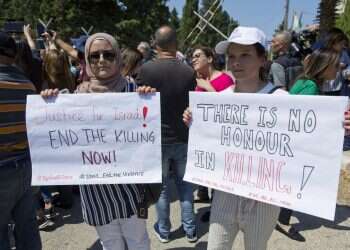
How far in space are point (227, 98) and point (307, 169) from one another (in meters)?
0.62

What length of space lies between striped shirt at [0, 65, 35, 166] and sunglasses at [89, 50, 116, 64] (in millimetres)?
540

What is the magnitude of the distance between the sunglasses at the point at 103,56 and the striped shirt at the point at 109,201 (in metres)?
0.25

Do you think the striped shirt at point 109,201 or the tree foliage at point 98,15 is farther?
the tree foliage at point 98,15

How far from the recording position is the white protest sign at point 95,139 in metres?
2.27

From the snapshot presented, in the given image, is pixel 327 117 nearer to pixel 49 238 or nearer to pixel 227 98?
pixel 227 98

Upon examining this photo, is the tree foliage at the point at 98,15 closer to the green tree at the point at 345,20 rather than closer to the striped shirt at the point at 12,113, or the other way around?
the green tree at the point at 345,20

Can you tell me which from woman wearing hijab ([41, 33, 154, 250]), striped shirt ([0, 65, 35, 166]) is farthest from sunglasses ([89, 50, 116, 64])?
striped shirt ([0, 65, 35, 166])

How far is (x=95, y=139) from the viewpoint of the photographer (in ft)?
7.60

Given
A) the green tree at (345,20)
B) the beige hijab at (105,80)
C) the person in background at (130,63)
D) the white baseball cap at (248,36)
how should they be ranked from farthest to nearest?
1. the green tree at (345,20)
2. the person in background at (130,63)
3. the beige hijab at (105,80)
4. the white baseball cap at (248,36)

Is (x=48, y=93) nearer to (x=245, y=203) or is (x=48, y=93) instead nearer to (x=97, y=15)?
(x=245, y=203)

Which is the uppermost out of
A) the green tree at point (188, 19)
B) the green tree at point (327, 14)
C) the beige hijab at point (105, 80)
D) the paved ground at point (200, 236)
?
the green tree at point (188, 19)

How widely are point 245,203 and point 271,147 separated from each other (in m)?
0.38

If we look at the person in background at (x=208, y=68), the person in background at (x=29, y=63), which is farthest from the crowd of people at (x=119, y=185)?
the person in background at (x=29, y=63)

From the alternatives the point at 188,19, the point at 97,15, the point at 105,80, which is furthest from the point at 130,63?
the point at 188,19
